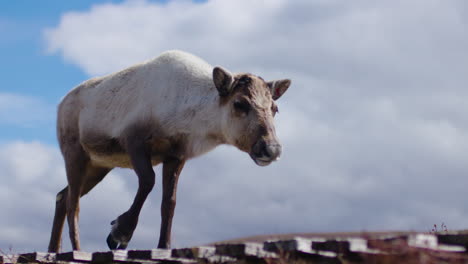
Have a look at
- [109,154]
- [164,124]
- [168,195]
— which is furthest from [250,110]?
[109,154]

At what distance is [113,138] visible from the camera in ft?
36.3

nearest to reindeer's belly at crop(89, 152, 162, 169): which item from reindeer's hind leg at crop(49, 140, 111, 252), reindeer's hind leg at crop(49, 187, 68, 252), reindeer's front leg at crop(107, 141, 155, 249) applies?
reindeer's hind leg at crop(49, 140, 111, 252)

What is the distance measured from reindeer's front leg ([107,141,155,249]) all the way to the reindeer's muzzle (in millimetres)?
1650

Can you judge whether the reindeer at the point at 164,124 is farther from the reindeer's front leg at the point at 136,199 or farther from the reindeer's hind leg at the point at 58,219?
the reindeer's hind leg at the point at 58,219

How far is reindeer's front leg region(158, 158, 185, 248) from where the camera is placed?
9984 millimetres

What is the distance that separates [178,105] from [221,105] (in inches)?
27.0

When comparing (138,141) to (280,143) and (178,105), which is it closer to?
(178,105)

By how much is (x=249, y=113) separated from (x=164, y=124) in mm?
1366

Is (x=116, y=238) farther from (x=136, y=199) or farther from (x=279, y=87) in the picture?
(x=279, y=87)

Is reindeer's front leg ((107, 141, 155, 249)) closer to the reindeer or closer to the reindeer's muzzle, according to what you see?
the reindeer

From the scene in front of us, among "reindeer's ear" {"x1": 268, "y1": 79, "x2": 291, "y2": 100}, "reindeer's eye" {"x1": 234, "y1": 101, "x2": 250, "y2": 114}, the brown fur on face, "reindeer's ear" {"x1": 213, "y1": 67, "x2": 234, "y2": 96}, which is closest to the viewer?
the brown fur on face

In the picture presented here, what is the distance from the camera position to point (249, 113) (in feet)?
31.5

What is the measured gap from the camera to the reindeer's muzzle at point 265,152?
29.9 ft

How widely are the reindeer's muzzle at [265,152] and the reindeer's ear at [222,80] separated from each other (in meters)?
1.05
